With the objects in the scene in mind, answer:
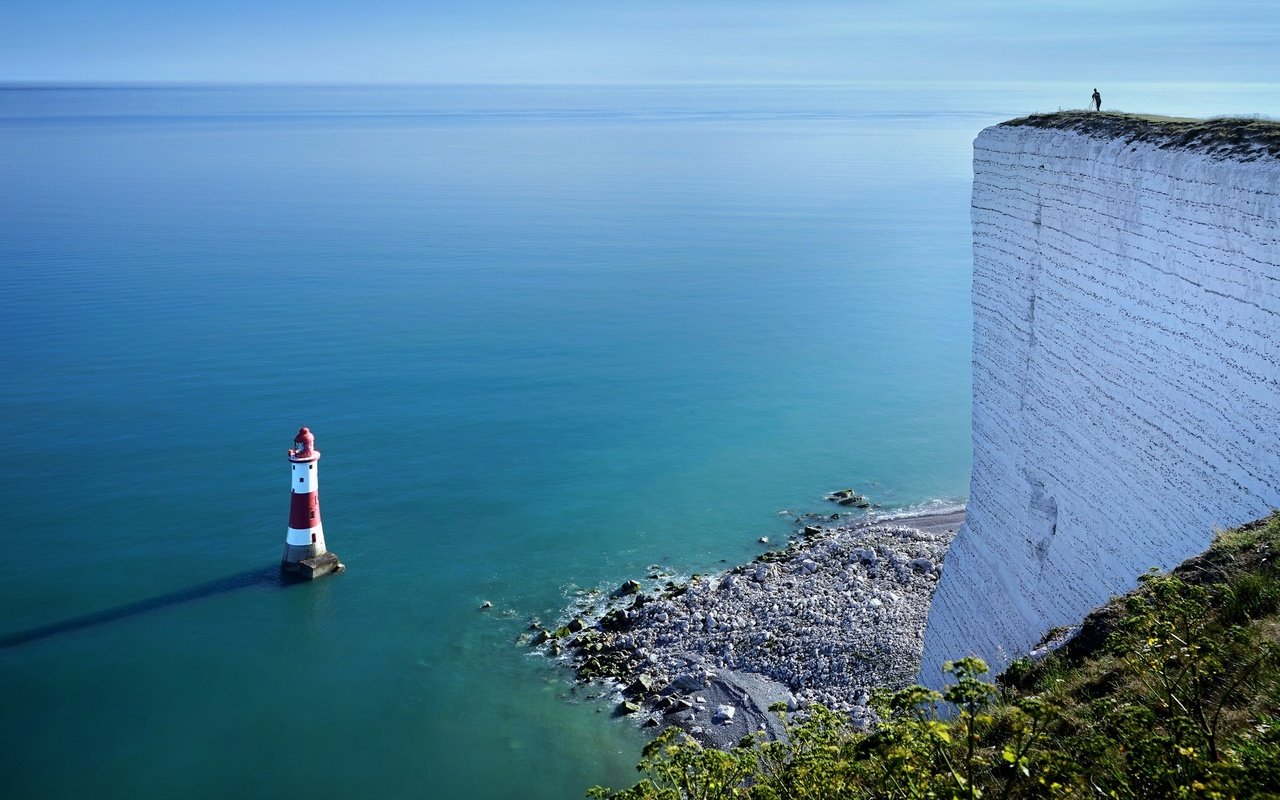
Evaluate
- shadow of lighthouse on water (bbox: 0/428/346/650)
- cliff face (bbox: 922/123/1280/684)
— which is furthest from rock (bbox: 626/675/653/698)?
shadow of lighthouse on water (bbox: 0/428/346/650)

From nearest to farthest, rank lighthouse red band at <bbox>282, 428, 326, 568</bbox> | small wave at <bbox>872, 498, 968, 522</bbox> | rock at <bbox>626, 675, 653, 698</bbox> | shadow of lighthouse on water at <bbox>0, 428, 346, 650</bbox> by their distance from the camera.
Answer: rock at <bbox>626, 675, 653, 698</bbox>, shadow of lighthouse on water at <bbox>0, 428, 346, 650</bbox>, lighthouse red band at <bbox>282, 428, 326, 568</bbox>, small wave at <bbox>872, 498, 968, 522</bbox>

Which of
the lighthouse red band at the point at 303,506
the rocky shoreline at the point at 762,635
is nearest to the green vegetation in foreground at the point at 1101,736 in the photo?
the rocky shoreline at the point at 762,635

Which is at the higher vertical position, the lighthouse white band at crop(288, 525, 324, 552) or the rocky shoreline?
the lighthouse white band at crop(288, 525, 324, 552)

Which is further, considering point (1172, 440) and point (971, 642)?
point (971, 642)

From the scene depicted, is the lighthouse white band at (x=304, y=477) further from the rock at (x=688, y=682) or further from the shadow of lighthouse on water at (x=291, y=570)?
the rock at (x=688, y=682)

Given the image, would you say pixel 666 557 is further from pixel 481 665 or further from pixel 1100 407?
pixel 1100 407

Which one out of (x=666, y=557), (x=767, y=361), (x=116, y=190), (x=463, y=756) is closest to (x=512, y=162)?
(x=116, y=190)

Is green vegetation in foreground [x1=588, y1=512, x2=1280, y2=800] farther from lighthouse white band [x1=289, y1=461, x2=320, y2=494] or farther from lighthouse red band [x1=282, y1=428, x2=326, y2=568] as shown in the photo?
lighthouse white band [x1=289, y1=461, x2=320, y2=494]
